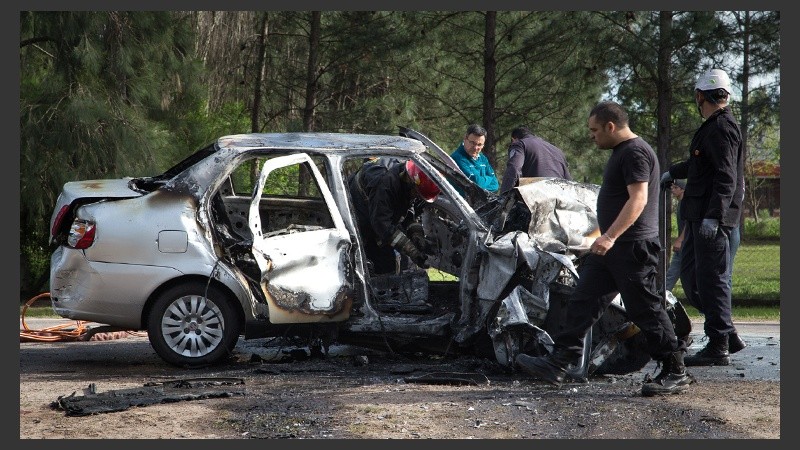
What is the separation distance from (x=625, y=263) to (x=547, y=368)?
913 millimetres

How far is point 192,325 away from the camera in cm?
760

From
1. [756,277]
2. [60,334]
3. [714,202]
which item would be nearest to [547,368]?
[714,202]

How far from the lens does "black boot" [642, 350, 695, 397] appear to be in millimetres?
6555

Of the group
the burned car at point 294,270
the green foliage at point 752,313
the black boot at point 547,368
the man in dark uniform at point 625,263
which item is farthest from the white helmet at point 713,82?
the green foliage at point 752,313

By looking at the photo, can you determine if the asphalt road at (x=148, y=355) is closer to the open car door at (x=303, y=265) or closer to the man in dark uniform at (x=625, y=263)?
the open car door at (x=303, y=265)

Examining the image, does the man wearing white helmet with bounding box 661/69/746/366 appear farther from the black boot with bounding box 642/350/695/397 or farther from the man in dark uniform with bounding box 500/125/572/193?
the man in dark uniform with bounding box 500/125/572/193

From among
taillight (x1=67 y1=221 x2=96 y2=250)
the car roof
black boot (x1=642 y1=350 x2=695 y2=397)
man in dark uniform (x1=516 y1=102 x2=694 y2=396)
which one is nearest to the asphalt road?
black boot (x1=642 y1=350 x2=695 y2=397)

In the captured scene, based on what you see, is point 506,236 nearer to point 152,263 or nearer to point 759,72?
point 152,263

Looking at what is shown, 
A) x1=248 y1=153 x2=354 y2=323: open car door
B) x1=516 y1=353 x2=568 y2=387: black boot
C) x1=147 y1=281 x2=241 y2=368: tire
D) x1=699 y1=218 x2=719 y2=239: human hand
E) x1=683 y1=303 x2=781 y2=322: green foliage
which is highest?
x1=699 y1=218 x2=719 y2=239: human hand

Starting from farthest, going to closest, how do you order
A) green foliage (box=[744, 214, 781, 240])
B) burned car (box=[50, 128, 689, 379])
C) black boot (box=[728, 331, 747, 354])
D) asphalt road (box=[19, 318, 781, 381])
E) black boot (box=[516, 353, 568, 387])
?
green foliage (box=[744, 214, 781, 240]) → black boot (box=[728, 331, 747, 354]) → asphalt road (box=[19, 318, 781, 381]) → burned car (box=[50, 128, 689, 379]) → black boot (box=[516, 353, 568, 387])

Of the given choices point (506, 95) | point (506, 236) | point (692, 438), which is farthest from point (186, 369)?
point (506, 95)

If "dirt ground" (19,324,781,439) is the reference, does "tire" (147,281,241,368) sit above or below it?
above

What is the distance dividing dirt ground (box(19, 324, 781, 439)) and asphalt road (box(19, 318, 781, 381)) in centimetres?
4

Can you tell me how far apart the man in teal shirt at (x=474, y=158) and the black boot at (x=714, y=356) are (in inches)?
118
